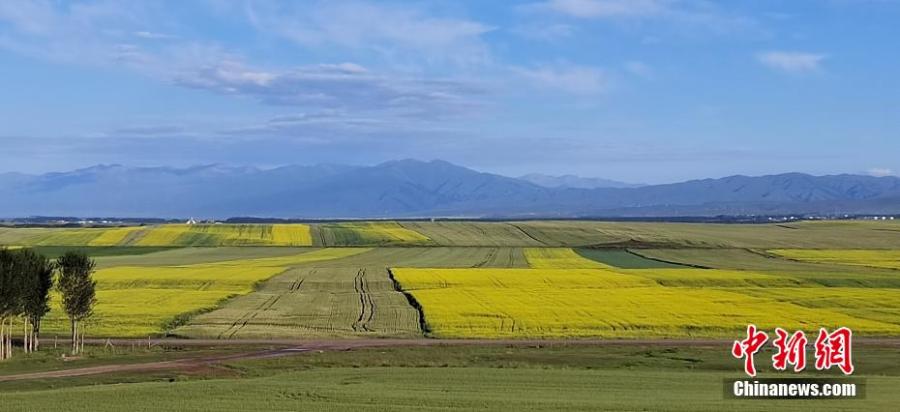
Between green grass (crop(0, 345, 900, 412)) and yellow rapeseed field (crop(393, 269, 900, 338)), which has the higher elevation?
yellow rapeseed field (crop(393, 269, 900, 338))

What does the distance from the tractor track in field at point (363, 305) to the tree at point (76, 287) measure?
1408cm

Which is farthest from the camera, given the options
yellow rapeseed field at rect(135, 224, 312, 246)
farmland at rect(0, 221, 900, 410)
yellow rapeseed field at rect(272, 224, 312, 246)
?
yellow rapeseed field at rect(272, 224, 312, 246)

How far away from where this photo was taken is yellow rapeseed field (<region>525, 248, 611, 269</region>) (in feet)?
334

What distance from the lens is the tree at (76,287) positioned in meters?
50.1

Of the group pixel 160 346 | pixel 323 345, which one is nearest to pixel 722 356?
pixel 323 345

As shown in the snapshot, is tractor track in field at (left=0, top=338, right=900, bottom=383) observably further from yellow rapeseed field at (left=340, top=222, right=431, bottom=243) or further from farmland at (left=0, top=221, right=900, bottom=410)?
yellow rapeseed field at (left=340, top=222, right=431, bottom=243)

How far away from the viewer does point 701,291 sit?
7319cm

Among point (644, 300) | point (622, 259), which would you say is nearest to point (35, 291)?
point (644, 300)

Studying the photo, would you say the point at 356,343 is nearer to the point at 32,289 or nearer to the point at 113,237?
the point at 32,289

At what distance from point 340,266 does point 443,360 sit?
2372 inches

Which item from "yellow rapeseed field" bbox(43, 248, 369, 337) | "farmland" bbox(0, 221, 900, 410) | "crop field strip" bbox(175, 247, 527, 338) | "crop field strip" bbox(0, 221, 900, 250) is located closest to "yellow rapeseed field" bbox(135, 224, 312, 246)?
"crop field strip" bbox(0, 221, 900, 250)

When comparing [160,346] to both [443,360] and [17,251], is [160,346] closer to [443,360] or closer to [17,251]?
[17,251]

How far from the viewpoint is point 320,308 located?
206 feet

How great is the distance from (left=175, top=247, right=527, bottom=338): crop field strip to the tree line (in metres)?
5.26
